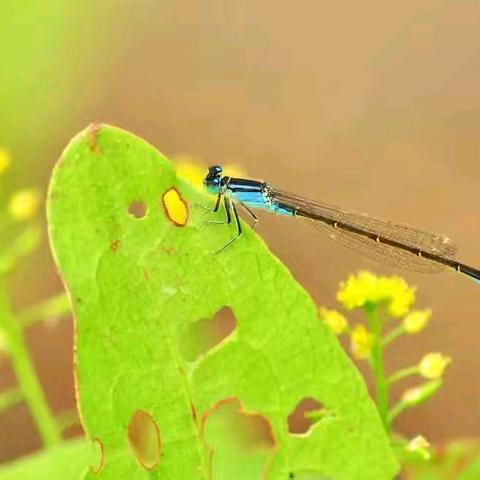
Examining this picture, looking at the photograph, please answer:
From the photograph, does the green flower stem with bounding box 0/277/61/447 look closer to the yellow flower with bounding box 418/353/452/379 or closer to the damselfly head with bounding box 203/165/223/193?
the damselfly head with bounding box 203/165/223/193

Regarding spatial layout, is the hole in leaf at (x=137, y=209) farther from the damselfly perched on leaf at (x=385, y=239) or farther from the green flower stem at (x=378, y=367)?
the damselfly perched on leaf at (x=385, y=239)

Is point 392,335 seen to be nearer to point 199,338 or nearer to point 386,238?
point 199,338

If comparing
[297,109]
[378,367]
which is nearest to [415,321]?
[378,367]

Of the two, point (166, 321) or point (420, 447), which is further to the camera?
point (420, 447)

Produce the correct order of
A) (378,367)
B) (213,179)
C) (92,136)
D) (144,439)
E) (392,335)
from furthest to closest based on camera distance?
(213,179), (392,335), (378,367), (144,439), (92,136)

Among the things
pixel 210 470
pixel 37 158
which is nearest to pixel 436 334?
pixel 37 158

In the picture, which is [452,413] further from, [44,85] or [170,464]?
[170,464]

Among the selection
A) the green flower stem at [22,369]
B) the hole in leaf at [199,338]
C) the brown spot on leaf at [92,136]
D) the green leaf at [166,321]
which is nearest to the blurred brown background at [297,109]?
the green flower stem at [22,369]
